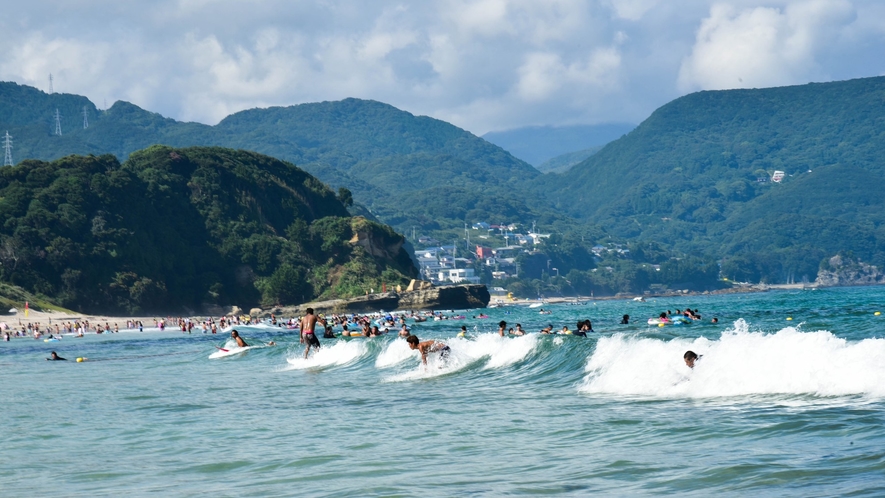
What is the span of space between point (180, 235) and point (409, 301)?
103 ft

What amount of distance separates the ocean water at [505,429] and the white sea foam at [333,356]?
627 centimetres

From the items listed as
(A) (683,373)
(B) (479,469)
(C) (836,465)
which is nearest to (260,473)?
(B) (479,469)

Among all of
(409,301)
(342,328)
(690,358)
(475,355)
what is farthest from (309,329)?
(409,301)

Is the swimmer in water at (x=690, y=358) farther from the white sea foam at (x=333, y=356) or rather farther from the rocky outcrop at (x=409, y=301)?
the rocky outcrop at (x=409, y=301)

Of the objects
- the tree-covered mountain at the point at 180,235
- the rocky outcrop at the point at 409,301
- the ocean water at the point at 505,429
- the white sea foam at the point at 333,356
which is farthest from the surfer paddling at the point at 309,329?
the tree-covered mountain at the point at 180,235

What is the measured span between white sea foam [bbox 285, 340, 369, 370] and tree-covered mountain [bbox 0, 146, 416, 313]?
A: 81316 millimetres

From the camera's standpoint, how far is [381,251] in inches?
5591

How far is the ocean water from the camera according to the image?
1080cm

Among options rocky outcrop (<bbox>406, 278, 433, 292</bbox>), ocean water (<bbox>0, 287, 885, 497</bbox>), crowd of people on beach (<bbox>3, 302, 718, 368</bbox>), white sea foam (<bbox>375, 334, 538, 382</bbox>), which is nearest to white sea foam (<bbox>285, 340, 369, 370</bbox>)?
crowd of people on beach (<bbox>3, 302, 718, 368</bbox>)

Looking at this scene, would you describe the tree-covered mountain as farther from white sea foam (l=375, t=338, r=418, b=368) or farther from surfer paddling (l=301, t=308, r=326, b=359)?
white sea foam (l=375, t=338, r=418, b=368)

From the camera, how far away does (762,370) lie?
16250mm

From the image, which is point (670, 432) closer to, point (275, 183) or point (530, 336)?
point (530, 336)

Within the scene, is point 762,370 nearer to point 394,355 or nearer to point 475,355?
point 475,355

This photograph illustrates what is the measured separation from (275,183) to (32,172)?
124 feet
